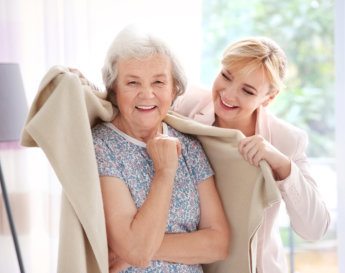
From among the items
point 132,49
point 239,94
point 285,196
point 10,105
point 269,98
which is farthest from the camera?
point 10,105

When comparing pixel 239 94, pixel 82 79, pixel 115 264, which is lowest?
pixel 115 264

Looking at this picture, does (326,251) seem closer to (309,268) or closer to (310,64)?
(309,268)

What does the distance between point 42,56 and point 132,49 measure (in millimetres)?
1198

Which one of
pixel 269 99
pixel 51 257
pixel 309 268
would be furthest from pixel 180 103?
pixel 309 268

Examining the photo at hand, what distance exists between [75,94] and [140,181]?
36 centimetres

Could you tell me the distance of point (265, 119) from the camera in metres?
1.99

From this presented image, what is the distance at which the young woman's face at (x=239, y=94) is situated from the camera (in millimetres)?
1890

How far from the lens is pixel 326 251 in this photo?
5.98 metres

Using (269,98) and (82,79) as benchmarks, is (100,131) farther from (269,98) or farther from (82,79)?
(269,98)

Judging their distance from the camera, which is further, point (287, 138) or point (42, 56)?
point (42, 56)

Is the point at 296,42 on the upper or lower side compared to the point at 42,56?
lower

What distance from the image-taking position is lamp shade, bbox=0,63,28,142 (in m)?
→ 2.27

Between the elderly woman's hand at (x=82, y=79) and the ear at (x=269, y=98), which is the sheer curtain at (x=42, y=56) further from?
the elderly woman's hand at (x=82, y=79)

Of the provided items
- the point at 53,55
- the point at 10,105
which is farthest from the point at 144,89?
the point at 53,55
